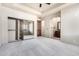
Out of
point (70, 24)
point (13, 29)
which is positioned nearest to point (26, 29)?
point (13, 29)

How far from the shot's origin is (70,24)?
4.54 m

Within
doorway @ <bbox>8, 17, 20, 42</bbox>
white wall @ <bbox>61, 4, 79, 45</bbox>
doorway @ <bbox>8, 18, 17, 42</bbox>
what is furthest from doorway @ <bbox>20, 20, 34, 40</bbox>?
white wall @ <bbox>61, 4, 79, 45</bbox>

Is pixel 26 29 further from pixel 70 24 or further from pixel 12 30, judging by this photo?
pixel 70 24

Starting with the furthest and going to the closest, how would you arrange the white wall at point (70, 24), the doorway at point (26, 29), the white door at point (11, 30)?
the doorway at point (26, 29)
the white door at point (11, 30)
the white wall at point (70, 24)

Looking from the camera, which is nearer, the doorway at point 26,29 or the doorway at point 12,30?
the doorway at point 12,30

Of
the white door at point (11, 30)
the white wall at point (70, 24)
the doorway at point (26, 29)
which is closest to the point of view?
the white wall at point (70, 24)

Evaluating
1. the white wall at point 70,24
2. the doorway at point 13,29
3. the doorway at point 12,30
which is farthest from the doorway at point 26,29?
the white wall at point 70,24

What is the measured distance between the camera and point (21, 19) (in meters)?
5.73

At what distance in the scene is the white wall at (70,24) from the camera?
13.8ft

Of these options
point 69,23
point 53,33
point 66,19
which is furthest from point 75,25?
point 53,33

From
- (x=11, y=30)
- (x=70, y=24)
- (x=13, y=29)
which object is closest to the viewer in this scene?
(x=70, y=24)

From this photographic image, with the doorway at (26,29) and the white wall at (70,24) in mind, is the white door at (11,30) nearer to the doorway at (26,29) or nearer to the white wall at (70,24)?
the doorway at (26,29)

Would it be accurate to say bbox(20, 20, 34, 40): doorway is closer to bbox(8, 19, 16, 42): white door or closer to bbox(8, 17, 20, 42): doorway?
bbox(8, 17, 20, 42): doorway

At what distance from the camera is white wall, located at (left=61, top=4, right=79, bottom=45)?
4.21 metres
